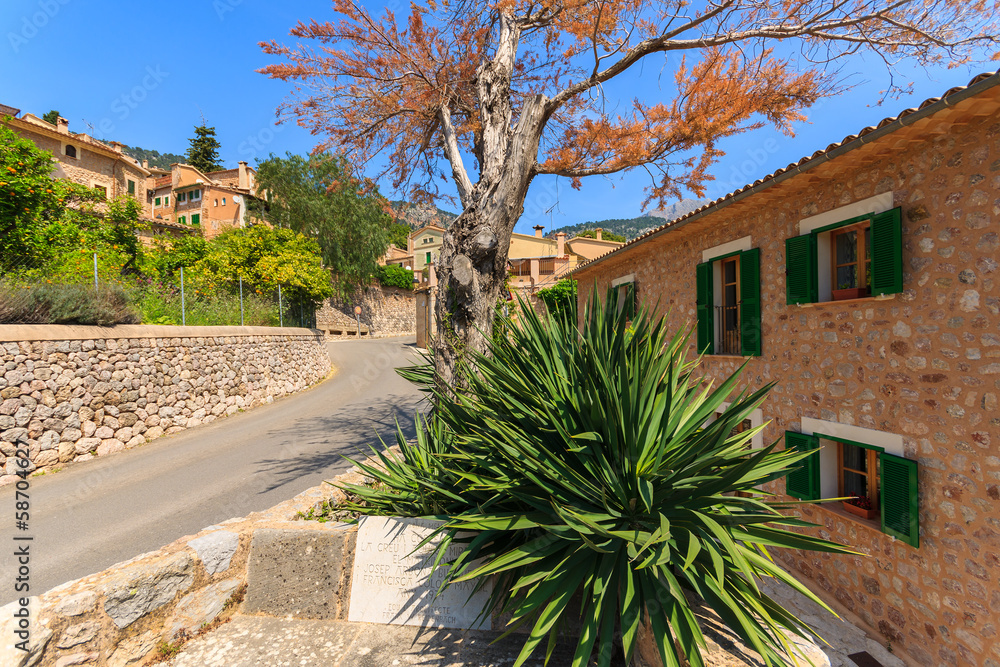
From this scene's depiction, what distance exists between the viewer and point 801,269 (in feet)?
17.9

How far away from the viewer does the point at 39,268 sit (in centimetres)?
824

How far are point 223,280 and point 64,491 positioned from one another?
36.7ft

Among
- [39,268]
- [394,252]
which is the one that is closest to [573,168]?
[39,268]

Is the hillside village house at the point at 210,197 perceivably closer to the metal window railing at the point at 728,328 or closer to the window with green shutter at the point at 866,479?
the metal window railing at the point at 728,328

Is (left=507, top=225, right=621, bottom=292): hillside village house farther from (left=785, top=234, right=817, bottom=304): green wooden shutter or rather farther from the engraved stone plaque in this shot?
the engraved stone plaque

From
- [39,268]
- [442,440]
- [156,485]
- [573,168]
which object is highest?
[573,168]

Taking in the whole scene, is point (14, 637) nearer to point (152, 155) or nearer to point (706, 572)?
point (706, 572)

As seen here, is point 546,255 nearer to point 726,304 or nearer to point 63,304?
point 726,304

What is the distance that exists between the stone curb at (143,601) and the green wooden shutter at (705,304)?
6.12m

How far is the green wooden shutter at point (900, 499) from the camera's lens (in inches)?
166

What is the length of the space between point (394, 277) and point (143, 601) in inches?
1292

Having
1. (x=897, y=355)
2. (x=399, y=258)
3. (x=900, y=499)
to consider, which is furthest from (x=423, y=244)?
(x=900, y=499)

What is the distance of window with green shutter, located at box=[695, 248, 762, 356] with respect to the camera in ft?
21.4

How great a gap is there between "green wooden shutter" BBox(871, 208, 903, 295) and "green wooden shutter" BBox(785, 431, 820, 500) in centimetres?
194
